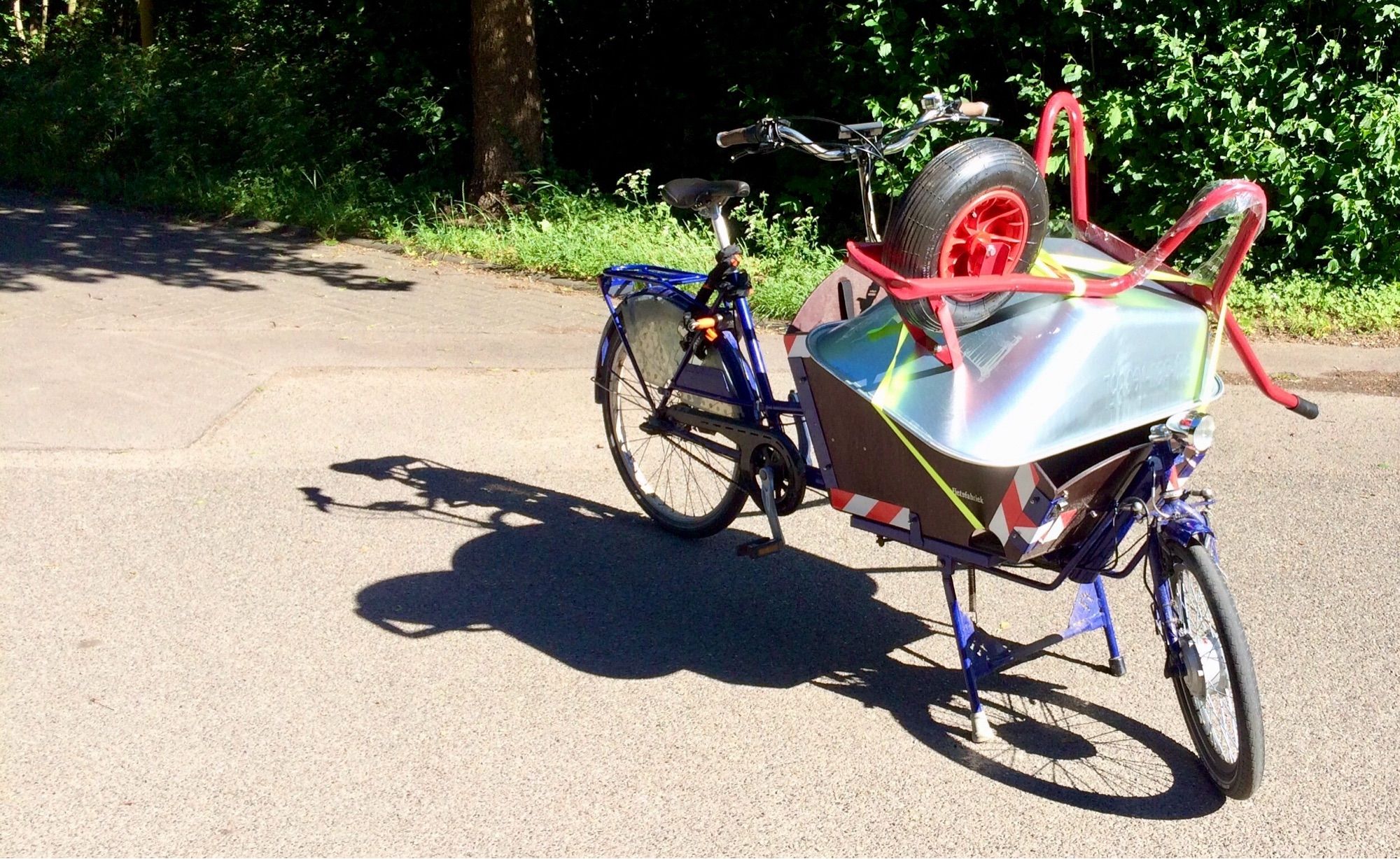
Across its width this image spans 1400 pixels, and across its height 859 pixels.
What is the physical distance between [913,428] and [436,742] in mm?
1535

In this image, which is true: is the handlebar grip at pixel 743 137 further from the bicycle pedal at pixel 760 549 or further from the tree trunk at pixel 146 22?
the tree trunk at pixel 146 22

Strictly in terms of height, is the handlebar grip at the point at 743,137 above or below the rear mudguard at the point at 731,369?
above

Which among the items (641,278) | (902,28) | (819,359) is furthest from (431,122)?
(819,359)

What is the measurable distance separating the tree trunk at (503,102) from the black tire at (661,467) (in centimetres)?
599

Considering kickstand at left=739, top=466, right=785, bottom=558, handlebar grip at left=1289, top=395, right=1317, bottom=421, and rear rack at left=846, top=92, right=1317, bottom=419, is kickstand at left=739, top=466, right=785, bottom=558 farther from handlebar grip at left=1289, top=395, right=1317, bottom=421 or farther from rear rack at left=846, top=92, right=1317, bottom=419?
handlebar grip at left=1289, top=395, right=1317, bottom=421

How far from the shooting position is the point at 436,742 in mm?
3625

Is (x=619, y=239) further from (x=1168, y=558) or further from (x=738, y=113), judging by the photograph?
(x=1168, y=558)

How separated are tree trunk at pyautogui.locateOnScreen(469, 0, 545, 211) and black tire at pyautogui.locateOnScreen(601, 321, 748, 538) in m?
5.99

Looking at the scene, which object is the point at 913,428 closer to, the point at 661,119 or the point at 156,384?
the point at 156,384

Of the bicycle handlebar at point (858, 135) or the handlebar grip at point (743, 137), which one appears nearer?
the bicycle handlebar at point (858, 135)

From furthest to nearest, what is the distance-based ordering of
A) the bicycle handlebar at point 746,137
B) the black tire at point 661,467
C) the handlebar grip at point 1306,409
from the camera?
the black tire at point 661,467, the bicycle handlebar at point 746,137, the handlebar grip at point 1306,409

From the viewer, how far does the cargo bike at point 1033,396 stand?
327cm

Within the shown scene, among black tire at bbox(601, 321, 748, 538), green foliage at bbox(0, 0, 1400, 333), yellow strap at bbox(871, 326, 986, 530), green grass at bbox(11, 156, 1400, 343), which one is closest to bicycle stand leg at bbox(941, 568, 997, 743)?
yellow strap at bbox(871, 326, 986, 530)

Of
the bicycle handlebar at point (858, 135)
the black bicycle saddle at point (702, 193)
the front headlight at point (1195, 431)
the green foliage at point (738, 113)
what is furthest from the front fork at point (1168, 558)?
the green foliage at point (738, 113)
